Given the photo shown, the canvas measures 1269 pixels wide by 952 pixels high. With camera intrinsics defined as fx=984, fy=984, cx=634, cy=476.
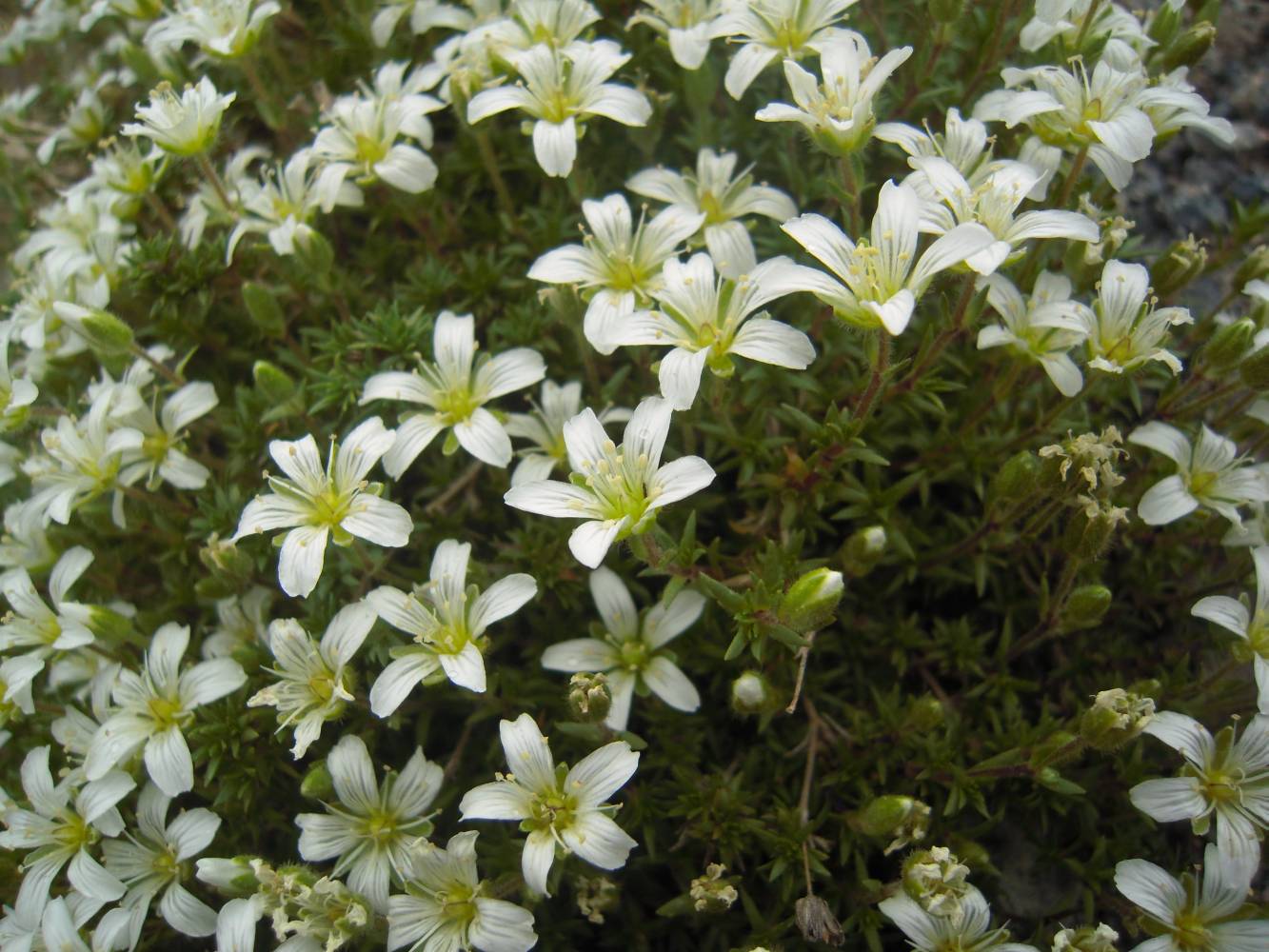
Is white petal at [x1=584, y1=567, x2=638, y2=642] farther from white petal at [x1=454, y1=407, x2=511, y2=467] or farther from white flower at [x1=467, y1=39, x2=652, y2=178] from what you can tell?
white flower at [x1=467, y1=39, x2=652, y2=178]

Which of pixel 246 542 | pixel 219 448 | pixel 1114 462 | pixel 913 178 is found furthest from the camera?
pixel 219 448

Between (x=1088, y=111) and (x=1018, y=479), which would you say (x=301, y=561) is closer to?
(x=1018, y=479)

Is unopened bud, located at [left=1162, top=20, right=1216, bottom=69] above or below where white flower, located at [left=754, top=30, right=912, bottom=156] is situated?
below

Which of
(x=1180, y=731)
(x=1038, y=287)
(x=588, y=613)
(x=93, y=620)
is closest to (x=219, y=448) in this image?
(x=93, y=620)

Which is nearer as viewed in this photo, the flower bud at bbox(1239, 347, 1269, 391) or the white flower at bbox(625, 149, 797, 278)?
the flower bud at bbox(1239, 347, 1269, 391)

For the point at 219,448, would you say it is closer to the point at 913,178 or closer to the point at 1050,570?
the point at 913,178

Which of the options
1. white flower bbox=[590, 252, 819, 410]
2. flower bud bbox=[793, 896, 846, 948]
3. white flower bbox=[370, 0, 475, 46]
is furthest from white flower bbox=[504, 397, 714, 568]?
white flower bbox=[370, 0, 475, 46]

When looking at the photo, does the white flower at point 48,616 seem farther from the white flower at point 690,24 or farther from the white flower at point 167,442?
the white flower at point 690,24
